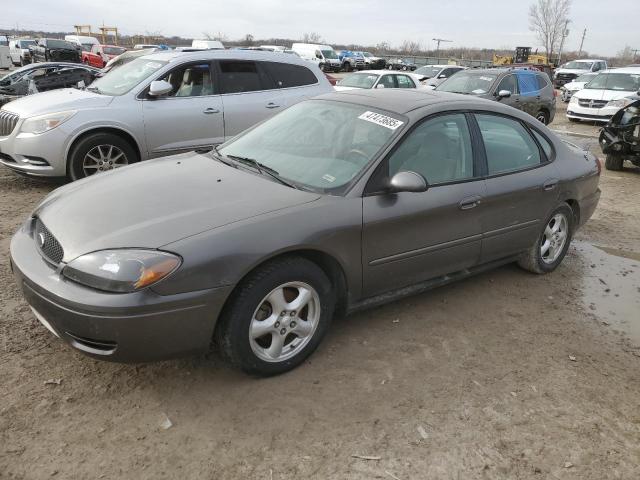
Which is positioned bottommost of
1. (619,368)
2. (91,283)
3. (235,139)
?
(619,368)

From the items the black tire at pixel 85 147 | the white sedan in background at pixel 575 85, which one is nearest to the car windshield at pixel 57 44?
the white sedan in background at pixel 575 85

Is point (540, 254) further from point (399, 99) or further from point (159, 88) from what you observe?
point (159, 88)

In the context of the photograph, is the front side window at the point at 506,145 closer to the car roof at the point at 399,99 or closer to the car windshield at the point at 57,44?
the car roof at the point at 399,99

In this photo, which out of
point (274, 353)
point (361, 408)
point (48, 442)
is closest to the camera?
point (48, 442)

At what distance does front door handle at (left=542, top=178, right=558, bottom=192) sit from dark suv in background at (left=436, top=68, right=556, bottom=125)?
306 inches

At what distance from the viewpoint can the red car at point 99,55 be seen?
2952cm

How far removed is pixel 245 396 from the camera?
2852mm

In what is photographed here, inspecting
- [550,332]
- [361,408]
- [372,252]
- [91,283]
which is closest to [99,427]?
[91,283]

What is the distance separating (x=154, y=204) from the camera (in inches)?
117

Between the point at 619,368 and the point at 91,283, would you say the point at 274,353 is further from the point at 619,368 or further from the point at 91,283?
the point at 619,368

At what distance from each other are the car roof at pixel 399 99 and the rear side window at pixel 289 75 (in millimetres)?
3687

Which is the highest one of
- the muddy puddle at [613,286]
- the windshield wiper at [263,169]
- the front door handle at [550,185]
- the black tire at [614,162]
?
the windshield wiper at [263,169]

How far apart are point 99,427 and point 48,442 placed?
22cm

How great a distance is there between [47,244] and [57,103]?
4.17 meters
